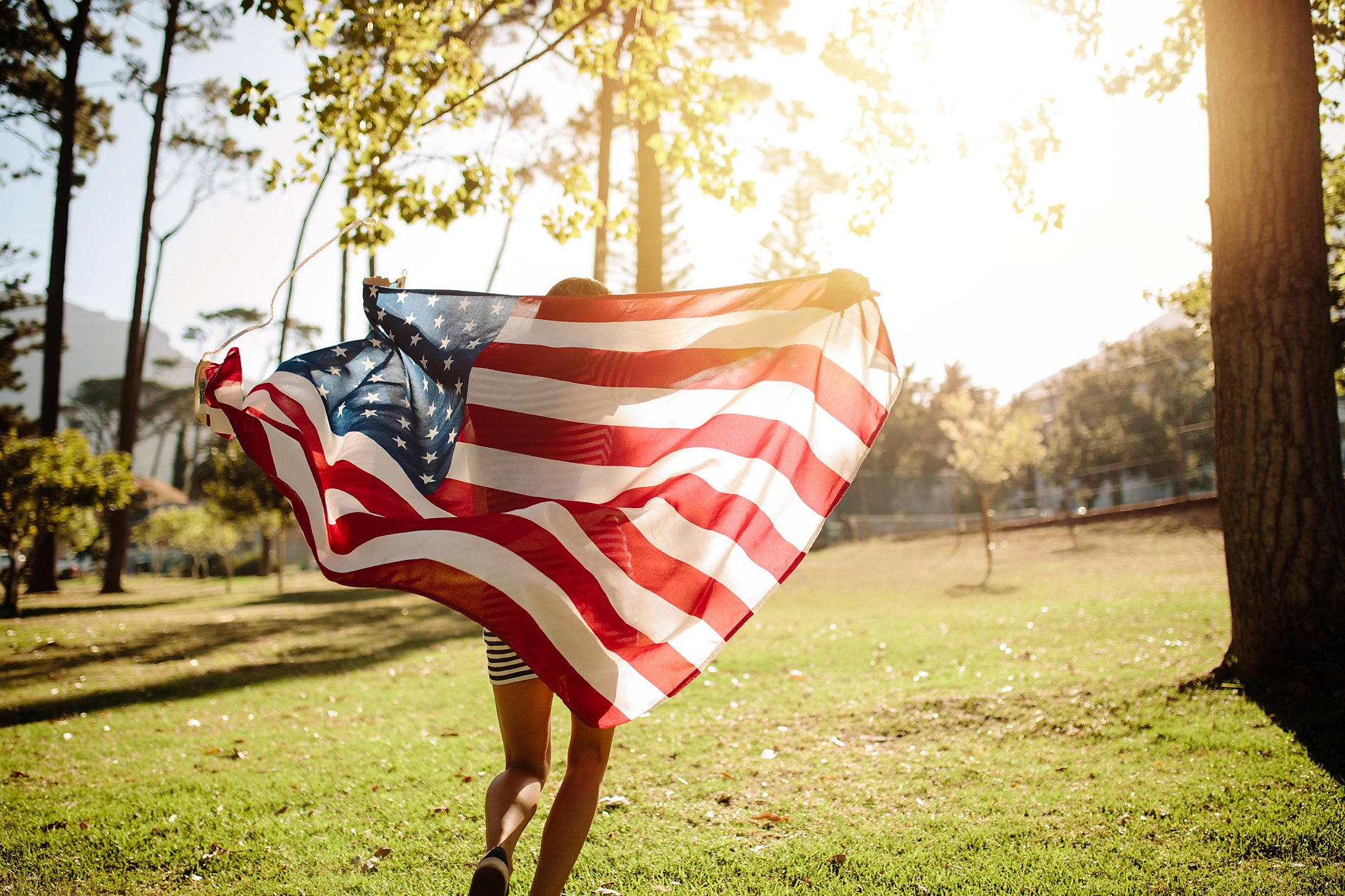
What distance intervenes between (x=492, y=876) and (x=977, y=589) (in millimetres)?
17256

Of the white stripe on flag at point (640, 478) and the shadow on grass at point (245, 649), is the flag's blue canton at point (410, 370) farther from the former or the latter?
the shadow on grass at point (245, 649)

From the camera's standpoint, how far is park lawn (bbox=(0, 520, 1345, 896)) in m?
3.39

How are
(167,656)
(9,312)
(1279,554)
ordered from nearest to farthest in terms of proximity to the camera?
(1279,554)
(167,656)
(9,312)

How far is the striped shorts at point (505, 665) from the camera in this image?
2633 millimetres

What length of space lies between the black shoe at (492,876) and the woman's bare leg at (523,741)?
179mm

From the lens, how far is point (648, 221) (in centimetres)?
1273

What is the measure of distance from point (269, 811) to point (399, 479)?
2665mm

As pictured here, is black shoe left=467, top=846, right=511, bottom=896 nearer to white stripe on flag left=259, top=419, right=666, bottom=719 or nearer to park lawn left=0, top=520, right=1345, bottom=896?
white stripe on flag left=259, top=419, right=666, bottom=719

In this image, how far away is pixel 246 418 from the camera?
3137mm

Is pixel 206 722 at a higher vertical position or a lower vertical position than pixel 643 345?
lower

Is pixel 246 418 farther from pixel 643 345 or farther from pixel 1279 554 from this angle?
pixel 1279 554

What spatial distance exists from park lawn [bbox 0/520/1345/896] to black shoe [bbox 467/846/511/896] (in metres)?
1.13

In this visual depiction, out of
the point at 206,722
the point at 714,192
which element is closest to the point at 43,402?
the point at 206,722

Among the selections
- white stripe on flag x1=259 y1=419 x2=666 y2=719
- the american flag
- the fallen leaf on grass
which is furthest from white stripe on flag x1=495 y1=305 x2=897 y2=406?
the fallen leaf on grass
